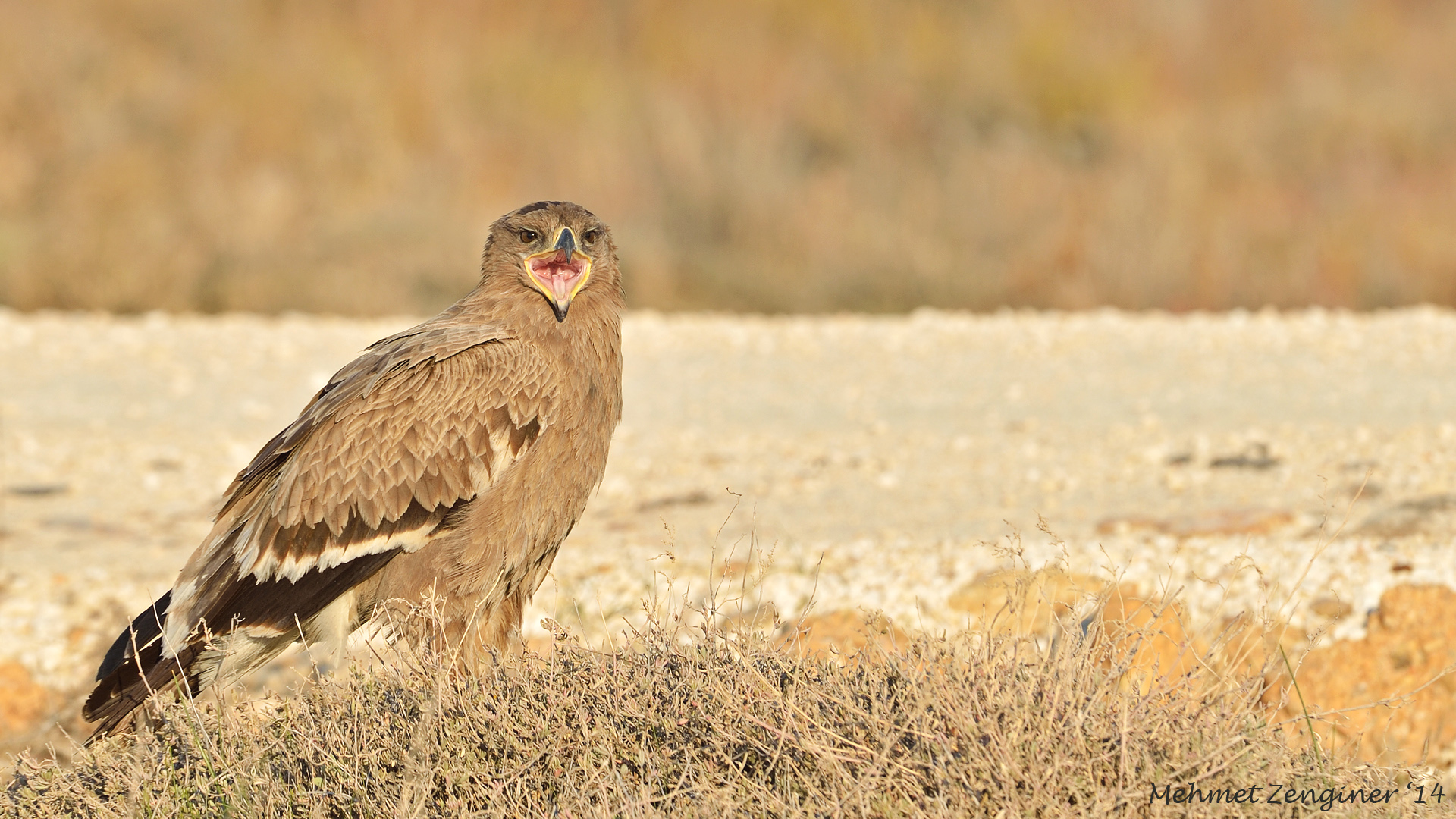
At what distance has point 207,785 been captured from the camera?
11.8ft

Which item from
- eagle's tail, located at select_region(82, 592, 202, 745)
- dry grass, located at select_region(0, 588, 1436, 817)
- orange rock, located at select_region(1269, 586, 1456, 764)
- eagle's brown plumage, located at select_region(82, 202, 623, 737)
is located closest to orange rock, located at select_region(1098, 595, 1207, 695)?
dry grass, located at select_region(0, 588, 1436, 817)

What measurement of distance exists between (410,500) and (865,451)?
400 cm

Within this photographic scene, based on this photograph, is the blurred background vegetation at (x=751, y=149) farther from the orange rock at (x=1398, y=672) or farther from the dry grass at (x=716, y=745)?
the dry grass at (x=716, y=745)

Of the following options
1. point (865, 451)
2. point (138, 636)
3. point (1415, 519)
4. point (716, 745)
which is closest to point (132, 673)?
point (138, 636)

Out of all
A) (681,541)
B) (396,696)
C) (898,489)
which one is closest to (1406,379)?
(898,489)

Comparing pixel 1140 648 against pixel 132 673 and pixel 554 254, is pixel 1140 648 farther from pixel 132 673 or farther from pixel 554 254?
pixel 132 673

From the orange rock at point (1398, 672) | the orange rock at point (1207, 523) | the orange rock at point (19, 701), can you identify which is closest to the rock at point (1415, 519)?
the orange rock at point (1207, 523)

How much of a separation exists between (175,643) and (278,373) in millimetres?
6606

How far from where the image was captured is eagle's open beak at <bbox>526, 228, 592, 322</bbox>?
478 cm

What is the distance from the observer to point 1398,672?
15.8 ft

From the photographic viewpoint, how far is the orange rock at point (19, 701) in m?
5.47

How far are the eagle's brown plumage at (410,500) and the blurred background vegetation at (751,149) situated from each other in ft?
31.5

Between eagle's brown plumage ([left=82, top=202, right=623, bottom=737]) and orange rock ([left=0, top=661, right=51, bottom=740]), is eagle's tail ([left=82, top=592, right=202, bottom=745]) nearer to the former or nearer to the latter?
eagle's brown plumage ([left=82, top=202, right=623, bottom=737])

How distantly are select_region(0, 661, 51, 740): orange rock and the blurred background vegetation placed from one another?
8659 millimetres
